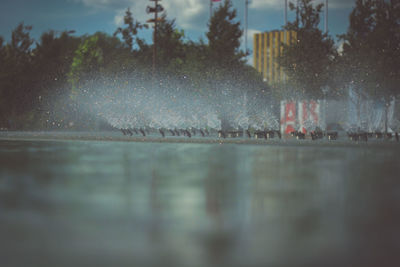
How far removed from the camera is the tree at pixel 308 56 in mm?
35656

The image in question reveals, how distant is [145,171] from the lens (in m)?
14.0

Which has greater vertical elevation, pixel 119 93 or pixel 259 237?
pixel 119 93

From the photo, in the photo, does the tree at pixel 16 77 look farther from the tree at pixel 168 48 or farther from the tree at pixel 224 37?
the tree at pixel 224 37

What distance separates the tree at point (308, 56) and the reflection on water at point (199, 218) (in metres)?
23.0

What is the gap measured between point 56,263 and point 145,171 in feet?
29.0

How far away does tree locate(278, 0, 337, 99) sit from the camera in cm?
3566

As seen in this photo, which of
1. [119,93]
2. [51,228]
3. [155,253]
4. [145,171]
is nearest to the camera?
[155,253]

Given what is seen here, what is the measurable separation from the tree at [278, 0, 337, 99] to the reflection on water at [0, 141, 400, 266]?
905 inches

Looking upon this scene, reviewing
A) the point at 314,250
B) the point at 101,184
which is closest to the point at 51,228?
the point at 314,250

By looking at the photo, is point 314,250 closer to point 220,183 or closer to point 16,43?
point 220,183

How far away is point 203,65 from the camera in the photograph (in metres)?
49.3

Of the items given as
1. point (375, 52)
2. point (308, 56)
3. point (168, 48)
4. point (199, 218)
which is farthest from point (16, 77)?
point (199, 218)

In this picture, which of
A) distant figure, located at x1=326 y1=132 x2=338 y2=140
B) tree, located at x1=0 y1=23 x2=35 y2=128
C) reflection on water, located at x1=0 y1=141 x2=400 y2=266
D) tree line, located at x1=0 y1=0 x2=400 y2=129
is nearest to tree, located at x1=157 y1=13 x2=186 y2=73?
tree line, located at x1=0 y1=0 x2=400 y2=129

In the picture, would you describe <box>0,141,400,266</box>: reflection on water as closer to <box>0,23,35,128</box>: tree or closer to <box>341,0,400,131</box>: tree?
<box>341,0,400,131</box>: tree
